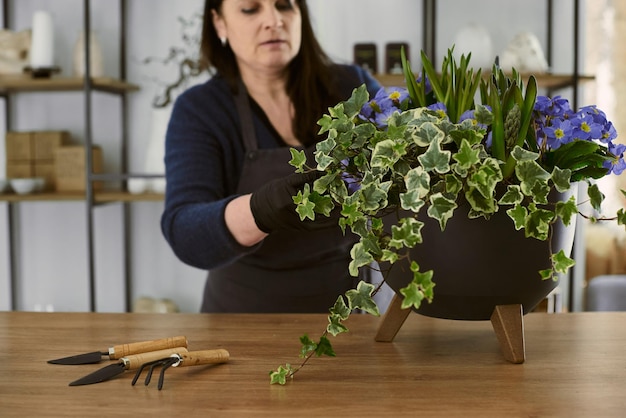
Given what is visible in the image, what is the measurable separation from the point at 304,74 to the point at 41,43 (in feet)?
6.69

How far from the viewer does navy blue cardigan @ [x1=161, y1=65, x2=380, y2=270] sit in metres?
1.79

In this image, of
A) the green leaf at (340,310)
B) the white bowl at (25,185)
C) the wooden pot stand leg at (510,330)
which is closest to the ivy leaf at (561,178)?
the wooden pot stand leg at (510,330)

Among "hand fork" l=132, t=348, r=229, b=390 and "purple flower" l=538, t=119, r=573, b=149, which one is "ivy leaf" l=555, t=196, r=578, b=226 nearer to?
"purple flower" l=538, t=119, r=573, b=149

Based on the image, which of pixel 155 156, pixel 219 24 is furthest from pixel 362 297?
pixel 155 156

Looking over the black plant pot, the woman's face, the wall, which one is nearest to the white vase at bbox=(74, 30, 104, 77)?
the wall

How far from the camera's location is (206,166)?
1.97 meters

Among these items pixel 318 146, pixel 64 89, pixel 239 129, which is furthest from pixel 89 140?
pixel 318 146

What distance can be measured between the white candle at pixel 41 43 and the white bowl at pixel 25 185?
53cm

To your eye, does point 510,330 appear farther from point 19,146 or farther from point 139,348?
point 19,146

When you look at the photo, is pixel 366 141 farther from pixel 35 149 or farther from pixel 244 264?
pixel 35 149

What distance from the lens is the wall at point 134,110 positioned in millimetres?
3916

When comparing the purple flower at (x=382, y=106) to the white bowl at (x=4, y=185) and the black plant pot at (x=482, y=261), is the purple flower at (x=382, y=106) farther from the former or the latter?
the white bowl at (x=4, y=185)

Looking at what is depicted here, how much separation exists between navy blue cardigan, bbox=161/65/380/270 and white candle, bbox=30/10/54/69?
1.84 metres

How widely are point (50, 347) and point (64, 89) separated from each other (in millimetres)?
2729
